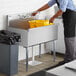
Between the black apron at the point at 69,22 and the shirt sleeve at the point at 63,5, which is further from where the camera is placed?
the black apron at the point at 69,22

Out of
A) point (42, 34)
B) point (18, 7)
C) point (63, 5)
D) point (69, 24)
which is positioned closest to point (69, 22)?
point (69, 24)

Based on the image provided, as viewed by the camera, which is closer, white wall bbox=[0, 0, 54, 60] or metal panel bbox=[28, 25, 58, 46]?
metal panel bbox=[28, 25, 58, 46]

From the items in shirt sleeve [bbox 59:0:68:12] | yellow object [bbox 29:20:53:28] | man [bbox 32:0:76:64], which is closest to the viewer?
shirt sleeve [bbox 59:0:68:12]

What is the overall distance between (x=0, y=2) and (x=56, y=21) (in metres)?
Result: 1.33

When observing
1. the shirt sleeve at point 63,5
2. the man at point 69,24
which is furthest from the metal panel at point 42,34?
the shirt sleeve at point 63,5

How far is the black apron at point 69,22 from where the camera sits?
12.3ft

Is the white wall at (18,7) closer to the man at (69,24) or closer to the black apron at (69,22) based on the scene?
the man at (69,24)

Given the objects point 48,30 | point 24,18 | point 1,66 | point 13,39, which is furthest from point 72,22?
point 1,66

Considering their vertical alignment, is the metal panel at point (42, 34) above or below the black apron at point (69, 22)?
below

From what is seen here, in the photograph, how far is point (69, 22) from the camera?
149 inches

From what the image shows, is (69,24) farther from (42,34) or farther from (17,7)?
(17,7)

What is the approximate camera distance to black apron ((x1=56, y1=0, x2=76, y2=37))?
3758mm

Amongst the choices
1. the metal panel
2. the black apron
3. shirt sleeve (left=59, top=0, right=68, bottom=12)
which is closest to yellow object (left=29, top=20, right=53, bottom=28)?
the metal panel

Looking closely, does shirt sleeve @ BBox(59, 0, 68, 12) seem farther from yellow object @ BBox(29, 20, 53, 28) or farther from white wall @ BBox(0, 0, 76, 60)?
white wall @ BBox(0, 0, 76, 60)
